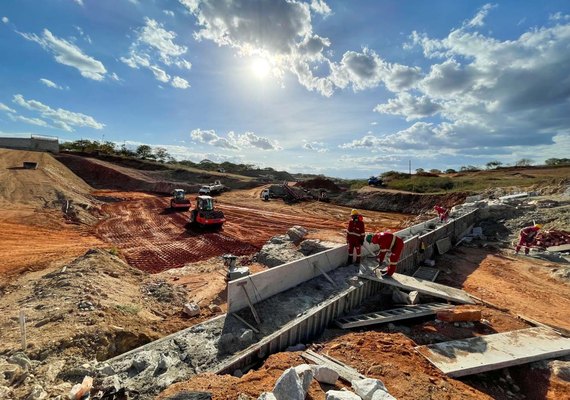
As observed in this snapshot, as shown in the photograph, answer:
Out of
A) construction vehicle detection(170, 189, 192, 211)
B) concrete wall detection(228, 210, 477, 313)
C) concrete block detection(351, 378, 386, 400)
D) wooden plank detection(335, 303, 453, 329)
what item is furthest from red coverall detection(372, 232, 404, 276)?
construction vehicle detection(170, 189, 192, 211)

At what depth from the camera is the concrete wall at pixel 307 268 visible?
7208 mm

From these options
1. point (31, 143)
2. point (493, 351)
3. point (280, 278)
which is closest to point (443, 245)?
point (493, 351)

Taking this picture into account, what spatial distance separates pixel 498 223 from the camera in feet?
61.3

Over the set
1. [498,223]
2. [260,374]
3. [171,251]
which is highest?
[498,223]

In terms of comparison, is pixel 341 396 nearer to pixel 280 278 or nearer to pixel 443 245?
pixel 280 278

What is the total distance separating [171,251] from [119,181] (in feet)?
108

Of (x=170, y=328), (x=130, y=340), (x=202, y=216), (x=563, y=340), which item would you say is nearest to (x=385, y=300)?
(x=563, y=340)

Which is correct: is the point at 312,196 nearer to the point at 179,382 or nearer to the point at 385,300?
the point at 385,300

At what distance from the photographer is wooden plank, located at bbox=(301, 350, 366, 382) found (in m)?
4.93

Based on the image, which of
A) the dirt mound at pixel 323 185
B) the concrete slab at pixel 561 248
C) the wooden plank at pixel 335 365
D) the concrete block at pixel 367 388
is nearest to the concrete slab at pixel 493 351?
the wooden plank at pixel 335 365

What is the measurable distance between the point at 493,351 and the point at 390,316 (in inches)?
82.9

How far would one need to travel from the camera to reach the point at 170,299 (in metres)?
9.24

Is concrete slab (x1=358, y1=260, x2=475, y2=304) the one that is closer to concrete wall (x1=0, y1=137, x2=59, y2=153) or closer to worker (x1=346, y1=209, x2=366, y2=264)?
worker (x1=346, y1=209, x2=366, y2=264)

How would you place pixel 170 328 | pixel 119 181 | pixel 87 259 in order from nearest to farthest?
pixel 170 328 < pixel 87 259 < pixel 119 181
